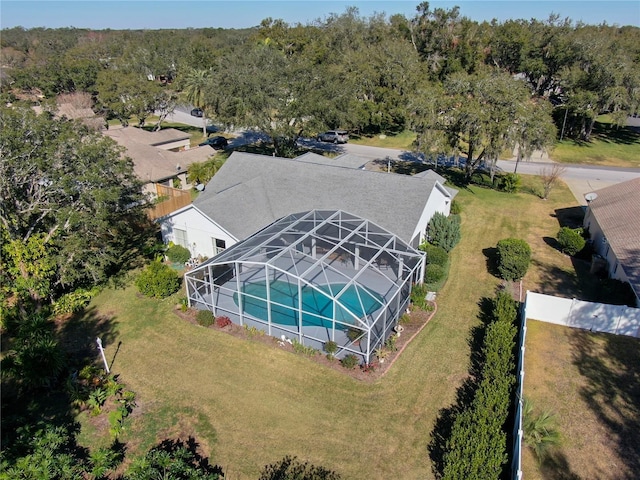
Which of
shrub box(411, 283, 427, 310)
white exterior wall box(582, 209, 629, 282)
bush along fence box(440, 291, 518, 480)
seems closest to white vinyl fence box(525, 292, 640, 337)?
white exterior wall box(582, 209, 629, 282)

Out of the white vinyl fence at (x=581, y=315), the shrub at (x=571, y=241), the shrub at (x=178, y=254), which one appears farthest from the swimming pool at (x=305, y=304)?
the shrub at (x=571, y=241)

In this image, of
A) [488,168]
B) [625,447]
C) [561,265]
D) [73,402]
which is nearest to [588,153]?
[488,168]

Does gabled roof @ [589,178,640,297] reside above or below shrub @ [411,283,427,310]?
above

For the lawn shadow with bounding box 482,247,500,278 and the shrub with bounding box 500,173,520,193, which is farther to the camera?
the shrub with bounding box 500,173,520,193

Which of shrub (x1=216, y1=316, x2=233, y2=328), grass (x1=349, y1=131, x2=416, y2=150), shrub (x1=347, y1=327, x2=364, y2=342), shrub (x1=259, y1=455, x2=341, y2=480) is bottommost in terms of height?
shrub (x1=259, y1=455, x2=341, y2=480)

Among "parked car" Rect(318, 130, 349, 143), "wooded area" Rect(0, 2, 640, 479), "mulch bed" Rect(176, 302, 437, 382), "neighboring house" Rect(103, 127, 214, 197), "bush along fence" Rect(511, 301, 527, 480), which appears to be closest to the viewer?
"bush along fence" Rect(511, 301, 527, 480)

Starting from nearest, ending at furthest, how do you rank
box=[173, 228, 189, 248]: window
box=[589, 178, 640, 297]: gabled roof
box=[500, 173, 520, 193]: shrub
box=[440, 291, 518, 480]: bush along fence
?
box=[440, 291, 518, 480]: bush along fence < box=[589, 178, 640, 297]: gabled roof < box=[173, 228, 189, 248]: window < box=[500, 173, 520, 193]: shrub

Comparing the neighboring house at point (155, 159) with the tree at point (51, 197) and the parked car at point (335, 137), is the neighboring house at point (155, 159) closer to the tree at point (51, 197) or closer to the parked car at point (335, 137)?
the tree at point (51, 197)

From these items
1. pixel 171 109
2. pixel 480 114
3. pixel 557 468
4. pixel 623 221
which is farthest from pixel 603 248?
pixel 171 109

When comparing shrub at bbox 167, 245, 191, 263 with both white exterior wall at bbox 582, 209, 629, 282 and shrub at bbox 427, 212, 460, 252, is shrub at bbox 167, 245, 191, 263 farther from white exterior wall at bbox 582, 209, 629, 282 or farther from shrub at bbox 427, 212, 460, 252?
white exterior wall at bbox 582, 209, 629, 282
